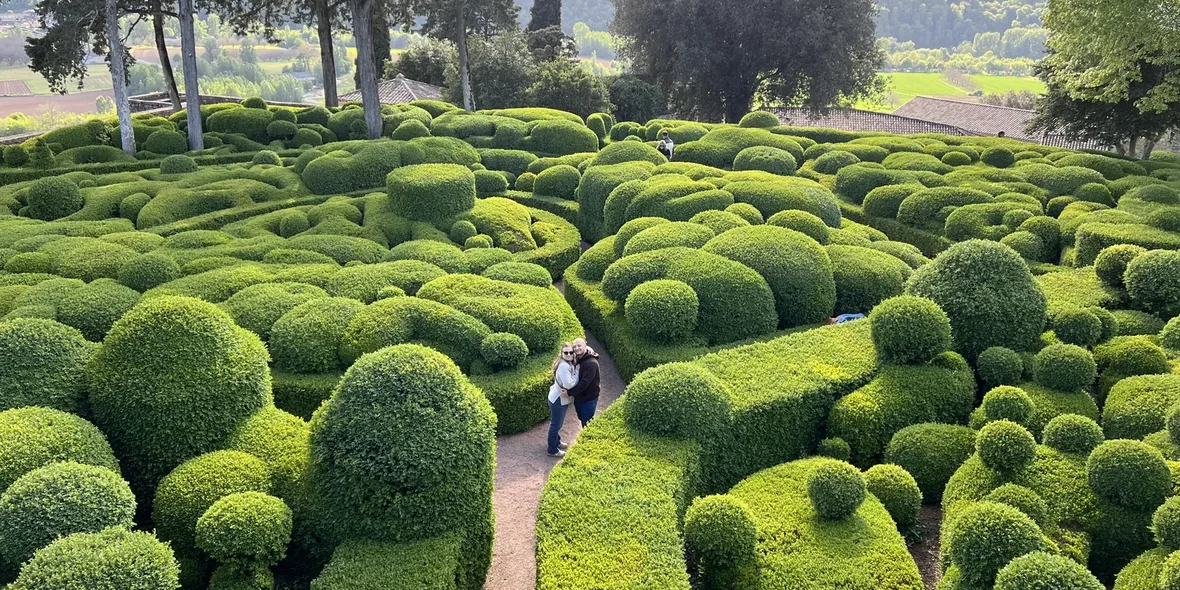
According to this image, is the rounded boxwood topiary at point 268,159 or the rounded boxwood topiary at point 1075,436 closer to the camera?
the rounded boxwood topiary at point 1075,436

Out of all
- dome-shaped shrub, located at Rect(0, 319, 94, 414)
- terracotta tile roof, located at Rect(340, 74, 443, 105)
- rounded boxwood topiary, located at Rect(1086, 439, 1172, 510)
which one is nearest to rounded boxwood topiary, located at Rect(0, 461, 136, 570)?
dome-shaped shrub, located at Rect(0, 319, 94, 414)

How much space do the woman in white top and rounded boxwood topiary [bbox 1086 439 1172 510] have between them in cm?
621

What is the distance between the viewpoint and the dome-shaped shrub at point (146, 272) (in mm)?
12797

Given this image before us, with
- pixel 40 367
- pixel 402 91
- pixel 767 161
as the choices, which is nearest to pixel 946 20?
pixel 402 91

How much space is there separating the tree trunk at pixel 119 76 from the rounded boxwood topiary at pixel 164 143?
594 millimetres

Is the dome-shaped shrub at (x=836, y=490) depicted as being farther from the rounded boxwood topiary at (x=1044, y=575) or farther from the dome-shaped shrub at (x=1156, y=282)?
the dome-shaped shrub at (x=1156, y=282)

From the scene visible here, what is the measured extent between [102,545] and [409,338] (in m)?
5.99

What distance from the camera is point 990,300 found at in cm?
1098

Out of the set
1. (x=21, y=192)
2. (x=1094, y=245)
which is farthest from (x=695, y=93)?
(x=21, y=192)

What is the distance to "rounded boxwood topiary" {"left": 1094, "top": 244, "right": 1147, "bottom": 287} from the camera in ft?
41.8

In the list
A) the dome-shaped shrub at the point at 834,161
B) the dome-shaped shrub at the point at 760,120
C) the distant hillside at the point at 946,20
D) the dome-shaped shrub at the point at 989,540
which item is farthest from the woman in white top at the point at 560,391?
the distant hillside at the point at 946,20

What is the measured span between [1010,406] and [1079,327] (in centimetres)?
304

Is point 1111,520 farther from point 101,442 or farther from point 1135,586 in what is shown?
point 101,442

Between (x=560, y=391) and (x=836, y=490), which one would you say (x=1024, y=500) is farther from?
(x=560, y=391)
